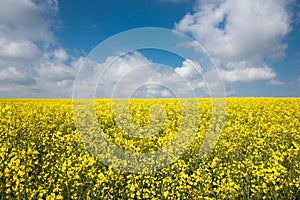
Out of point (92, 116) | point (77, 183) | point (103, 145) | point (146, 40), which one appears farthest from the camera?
point (92, 116)

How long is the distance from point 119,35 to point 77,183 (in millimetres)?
5762

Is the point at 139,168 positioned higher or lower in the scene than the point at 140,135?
lower

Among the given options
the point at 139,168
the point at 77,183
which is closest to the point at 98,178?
the point at 77,183

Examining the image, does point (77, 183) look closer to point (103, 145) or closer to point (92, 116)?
point (103, 145)

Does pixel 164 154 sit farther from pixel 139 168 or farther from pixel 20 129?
pixel 20 129

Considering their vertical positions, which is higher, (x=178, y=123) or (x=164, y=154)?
(x=178, y=123)

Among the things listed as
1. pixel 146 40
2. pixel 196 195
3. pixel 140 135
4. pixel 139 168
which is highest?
pixel 146 40

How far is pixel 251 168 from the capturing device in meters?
6.27

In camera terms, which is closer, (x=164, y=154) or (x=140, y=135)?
(x=164, y=154)

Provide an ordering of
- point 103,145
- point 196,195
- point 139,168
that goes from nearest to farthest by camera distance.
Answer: point 196,195 < point 139,168 < point 103,145

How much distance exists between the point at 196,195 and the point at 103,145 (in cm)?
359

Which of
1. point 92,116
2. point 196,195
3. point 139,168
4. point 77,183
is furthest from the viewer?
point 92,116

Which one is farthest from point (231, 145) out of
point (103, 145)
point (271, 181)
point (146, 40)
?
point (146, 40)

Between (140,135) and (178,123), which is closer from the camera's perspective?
(140,135)
